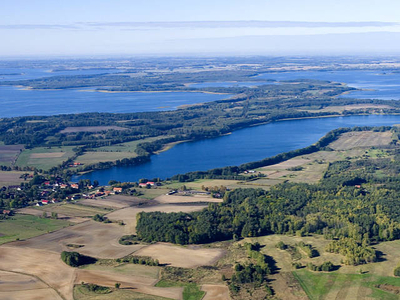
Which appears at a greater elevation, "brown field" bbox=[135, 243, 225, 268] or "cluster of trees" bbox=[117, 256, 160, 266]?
"cluster of trees" bbox=[117, 256, 160, 266]

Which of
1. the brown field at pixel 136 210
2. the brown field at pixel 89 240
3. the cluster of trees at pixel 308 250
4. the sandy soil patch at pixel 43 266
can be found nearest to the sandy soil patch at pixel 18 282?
the sandy soil patch at pixel 43 266

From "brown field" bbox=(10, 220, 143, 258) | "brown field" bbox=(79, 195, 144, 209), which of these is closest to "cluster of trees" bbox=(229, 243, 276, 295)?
"brown field" bbox=(10, 220, 143, 258)

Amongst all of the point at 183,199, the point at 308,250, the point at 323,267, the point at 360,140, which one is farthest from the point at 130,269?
the point at 360,140

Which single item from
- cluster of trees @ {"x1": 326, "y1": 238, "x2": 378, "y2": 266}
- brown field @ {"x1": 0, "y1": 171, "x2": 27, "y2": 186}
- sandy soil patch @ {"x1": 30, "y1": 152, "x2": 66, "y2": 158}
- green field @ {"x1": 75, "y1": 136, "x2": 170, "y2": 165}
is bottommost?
brown field @ {"x1": 0, "y1": 171, "x2": 27, "y2": 186}

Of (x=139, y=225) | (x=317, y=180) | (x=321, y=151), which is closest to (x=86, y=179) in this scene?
(x=139, y=225)

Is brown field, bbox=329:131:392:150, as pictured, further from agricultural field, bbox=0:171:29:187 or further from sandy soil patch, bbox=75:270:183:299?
sandy soil patch, bbox=75:270:183:299

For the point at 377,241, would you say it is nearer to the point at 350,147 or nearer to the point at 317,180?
the point at 317,180

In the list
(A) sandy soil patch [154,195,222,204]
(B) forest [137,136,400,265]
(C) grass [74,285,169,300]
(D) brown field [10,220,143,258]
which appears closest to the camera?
(C) grass [74,285,169,300]

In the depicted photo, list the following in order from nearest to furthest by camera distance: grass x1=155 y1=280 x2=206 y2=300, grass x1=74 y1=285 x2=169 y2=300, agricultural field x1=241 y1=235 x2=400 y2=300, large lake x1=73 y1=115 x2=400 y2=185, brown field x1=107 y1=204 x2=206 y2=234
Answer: grass x1=74 y1=285 x2=169 y2=300, grass x1=155 y1=280 x2=206 y2=300, agricultural field x1=241 y1=235 x2=400 y2=300, brown field x1=107 y1=204 x2=206 y2=234, large lake x1=73 y1=115 x2=400 y2=185
